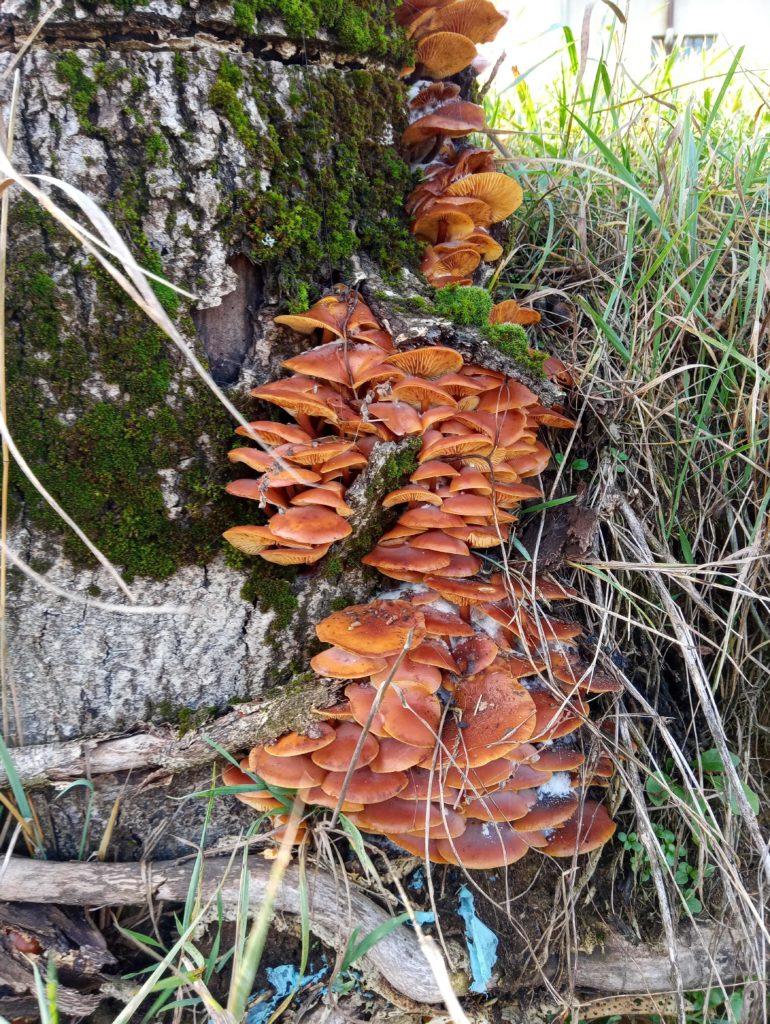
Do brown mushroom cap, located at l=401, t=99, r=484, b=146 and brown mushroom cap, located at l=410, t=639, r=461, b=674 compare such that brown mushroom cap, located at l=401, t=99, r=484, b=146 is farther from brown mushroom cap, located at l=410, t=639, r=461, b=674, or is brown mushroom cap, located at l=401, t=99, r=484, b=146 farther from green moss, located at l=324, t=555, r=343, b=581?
brown mushroom cap, located at l=410, t=639, r=461, b=674

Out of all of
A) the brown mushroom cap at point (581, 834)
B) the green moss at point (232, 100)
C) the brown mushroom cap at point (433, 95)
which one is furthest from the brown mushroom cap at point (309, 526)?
the brown mushroom cap at point (433, 95)

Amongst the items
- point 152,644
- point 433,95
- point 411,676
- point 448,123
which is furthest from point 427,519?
point 433,95

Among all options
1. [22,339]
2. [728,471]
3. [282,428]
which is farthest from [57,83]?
[728,471]

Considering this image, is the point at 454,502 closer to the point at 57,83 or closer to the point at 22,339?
the point at 22,339

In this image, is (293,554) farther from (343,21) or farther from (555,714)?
(343,21)

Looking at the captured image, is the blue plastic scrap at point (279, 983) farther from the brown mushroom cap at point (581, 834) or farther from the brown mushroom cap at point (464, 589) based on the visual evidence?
the brown mushroom cap at point (464, 589)

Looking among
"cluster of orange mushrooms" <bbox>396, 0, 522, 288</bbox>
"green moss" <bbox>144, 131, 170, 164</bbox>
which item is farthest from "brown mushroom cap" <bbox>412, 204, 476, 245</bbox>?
"green moss" <bbox>144, 131, 170, 164</bbox>
